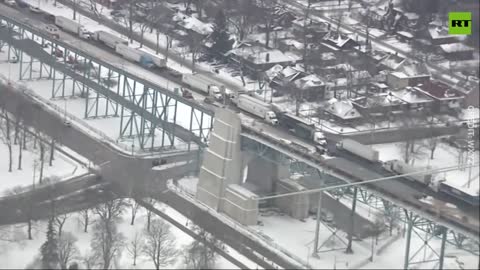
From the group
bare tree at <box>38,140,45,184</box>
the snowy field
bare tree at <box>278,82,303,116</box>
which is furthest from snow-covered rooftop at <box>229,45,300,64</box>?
the snowy field

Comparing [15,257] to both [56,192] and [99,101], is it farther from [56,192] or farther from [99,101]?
[99,101]

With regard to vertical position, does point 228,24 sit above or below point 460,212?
below

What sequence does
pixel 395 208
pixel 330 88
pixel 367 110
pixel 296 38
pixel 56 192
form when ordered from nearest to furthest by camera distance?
1. pixel 395 208
2. pixel 56 192
3. pixel 367 110
4. pixel 330 88
5. pixel 296 38

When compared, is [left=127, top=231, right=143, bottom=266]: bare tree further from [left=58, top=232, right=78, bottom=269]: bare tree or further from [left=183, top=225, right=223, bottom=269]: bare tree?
[left=58, top=232, right=78, bottom=269]: bare tree

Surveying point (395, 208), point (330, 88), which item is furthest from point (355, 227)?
point (330, 88)

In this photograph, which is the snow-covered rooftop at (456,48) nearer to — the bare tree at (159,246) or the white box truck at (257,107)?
the white box truck at (257,107)

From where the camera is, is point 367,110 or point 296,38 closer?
point 367,110

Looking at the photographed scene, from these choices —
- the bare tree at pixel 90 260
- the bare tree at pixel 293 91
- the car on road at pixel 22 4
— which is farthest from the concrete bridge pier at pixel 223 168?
the car on road at pixel 22 4
